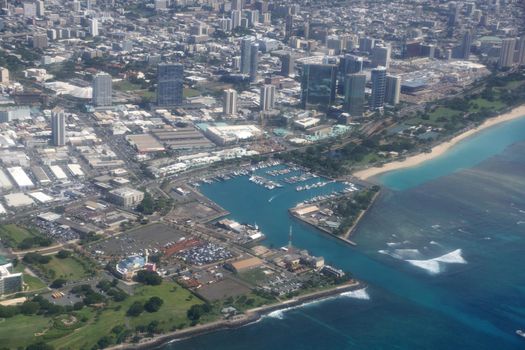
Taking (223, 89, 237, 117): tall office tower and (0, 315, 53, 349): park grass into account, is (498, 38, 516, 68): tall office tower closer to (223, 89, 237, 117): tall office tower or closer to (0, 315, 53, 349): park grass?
(223, 89, 237, 117): tall office tower

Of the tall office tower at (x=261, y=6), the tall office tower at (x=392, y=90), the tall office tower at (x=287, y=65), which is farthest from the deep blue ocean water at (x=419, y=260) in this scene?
the tall office tower at (x=261, y=6)

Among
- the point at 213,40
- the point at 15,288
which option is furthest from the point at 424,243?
the point at 213,40

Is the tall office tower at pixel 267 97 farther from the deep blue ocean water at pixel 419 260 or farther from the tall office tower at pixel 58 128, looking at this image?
the tall office tower at pixel 58 128

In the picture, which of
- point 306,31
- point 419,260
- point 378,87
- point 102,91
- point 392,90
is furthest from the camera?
point 306,31

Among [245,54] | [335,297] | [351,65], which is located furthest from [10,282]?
[245,54]

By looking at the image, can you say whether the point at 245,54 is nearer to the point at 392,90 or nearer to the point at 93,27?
the point at 392,90

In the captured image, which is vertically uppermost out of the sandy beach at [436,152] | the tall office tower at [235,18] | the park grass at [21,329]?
the tall office tower at [235,18]
